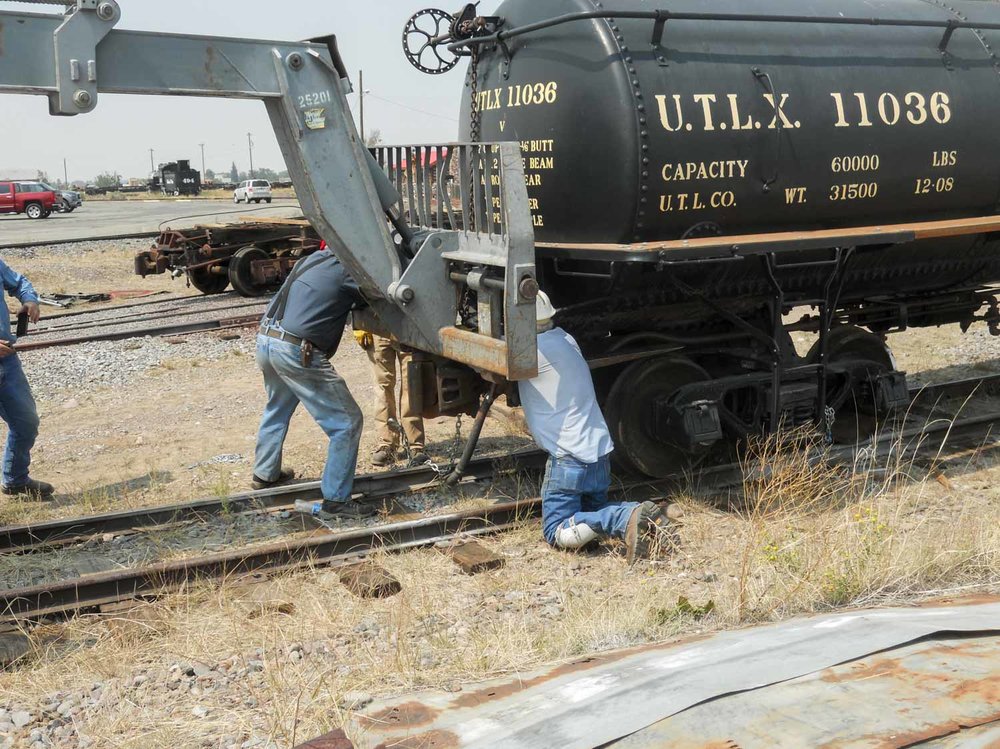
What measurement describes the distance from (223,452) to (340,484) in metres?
2.17

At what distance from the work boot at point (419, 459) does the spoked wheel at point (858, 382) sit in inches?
119

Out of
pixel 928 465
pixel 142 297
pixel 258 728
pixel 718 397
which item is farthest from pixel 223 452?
pixel 142 297

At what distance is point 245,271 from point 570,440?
11.9 meters

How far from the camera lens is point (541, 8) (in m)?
6.50

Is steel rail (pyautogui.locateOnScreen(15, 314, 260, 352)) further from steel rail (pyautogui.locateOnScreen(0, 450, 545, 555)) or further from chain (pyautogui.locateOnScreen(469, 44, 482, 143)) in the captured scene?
chain (pyautogui.locateOnScreen(469, 44, 482, 143))

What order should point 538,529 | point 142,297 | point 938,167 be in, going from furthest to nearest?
point 142,297 → point 938,167 → point 538,529

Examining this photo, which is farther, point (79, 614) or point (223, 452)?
point (223, 452)

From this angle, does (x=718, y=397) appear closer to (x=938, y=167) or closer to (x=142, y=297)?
(x=938, y=167)

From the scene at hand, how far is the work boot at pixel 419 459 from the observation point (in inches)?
301

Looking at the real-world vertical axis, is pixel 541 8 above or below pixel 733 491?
above

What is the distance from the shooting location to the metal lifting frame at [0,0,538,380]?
16.9 ft

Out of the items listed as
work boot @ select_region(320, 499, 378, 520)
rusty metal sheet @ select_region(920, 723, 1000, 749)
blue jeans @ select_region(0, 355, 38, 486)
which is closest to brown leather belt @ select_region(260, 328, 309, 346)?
work boot @ select_region(320, 499, 378, 520)

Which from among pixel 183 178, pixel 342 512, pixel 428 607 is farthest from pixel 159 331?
pixel 183 178

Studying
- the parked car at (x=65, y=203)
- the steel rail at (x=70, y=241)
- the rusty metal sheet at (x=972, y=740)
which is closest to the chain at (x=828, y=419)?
the rusty metal sheet at (x=972, y=740)
